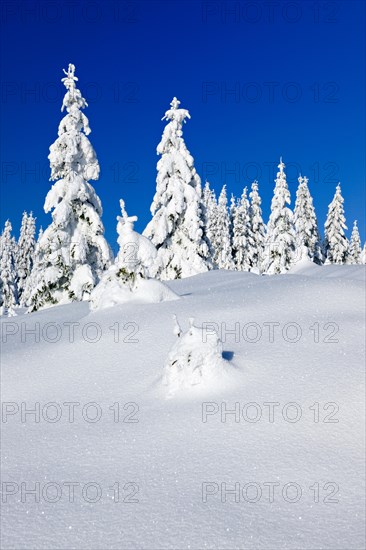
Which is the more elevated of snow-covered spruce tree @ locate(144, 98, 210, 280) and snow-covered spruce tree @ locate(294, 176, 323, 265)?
snow-covered spruce tree @ locate(294, 176, 323, 265)

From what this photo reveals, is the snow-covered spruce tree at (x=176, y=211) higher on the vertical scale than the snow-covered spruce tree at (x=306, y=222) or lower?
lower

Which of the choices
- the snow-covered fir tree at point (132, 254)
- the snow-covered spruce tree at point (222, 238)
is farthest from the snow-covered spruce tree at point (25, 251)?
the snow-covered fir tree at point (132, 254)

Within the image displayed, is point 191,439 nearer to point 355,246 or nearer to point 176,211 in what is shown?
point 176,211

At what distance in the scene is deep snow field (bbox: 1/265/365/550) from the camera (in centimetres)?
427

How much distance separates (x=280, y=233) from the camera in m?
41.1

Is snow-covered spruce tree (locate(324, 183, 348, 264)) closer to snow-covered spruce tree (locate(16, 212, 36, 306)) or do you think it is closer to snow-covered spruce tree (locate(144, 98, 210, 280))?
snow-covered spruce tree (locate(144, 98, 210, 280))

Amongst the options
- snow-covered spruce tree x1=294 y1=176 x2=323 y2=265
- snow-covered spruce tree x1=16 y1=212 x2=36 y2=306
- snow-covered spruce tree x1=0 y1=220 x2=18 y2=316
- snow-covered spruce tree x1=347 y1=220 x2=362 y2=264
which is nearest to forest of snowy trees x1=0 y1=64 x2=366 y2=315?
snow-covered spruce tree x1=294 y1=176 x2=323 y2=265

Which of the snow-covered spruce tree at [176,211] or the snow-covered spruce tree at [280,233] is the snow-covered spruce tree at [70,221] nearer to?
the snow-covered spruce tree at [176,211]

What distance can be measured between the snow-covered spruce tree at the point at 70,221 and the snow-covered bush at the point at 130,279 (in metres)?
A: 8.66

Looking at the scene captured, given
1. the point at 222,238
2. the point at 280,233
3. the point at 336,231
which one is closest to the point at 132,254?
the point at 280,233

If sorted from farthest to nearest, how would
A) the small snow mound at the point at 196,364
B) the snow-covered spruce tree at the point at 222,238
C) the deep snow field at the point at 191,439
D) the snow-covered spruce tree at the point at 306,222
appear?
the snow-covered spruce tree at the point at 222,238
the snow-covered spruce tree at the point at 306,222
the small snow mound at the point at 196,364
the deep snow field at the point at 191,439

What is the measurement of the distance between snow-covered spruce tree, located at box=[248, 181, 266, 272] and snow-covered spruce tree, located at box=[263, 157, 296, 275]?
10.1 m

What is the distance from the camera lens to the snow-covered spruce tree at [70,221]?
65.9ft

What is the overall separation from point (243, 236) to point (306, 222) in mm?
8734
